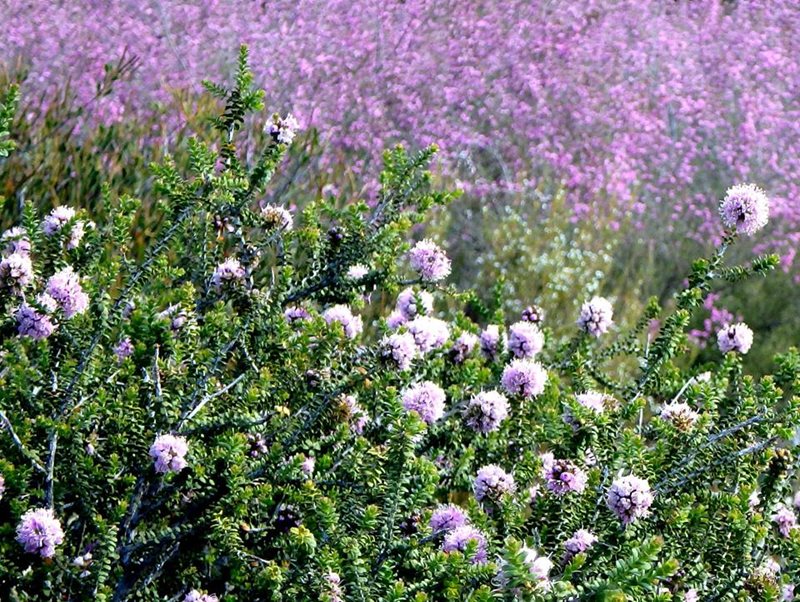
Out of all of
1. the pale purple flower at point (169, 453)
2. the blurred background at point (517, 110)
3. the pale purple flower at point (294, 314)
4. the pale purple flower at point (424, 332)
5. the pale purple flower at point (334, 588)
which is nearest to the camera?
the pale purple flower at point (334, 588)

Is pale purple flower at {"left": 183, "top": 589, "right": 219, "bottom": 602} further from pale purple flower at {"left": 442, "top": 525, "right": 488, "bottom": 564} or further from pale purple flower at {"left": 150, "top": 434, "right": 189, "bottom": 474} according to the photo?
pale purple flower at {"left": 442, "top": 525, "right": 488, "bottom": 564}

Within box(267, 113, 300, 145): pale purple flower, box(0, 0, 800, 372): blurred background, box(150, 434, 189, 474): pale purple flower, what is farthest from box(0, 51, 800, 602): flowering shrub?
box(0, 0, 800, 372): blurred background

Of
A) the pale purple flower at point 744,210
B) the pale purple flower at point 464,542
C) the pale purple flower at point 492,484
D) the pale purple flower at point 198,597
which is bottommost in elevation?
the pale purple flower at point 198,597

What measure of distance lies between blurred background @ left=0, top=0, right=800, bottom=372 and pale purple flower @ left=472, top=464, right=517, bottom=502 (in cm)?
276

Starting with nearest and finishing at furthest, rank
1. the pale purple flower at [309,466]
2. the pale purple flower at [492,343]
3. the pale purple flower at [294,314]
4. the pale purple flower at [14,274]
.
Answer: the pale purple flower at [14,274] < the pale purple flower at [309,466] < the pale purple flower at [294,314] < the pale purple flower at [492,343]

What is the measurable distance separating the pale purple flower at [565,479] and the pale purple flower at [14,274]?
39.7 inches

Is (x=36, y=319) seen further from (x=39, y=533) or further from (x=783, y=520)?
(x=783, y=520)

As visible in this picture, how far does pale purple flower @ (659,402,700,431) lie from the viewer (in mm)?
2361

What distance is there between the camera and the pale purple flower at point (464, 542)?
79.3 inches

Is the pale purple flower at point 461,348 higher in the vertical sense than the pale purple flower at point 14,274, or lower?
higher

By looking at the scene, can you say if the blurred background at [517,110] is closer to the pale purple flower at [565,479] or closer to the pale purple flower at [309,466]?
the pale purple flower at [309,466]

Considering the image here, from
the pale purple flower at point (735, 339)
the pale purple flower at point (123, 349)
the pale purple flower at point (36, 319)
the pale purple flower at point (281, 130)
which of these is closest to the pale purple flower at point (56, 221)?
the pale purple flower at point (123, 349)

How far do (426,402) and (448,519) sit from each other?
231mm

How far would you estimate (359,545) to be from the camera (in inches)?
75.6
